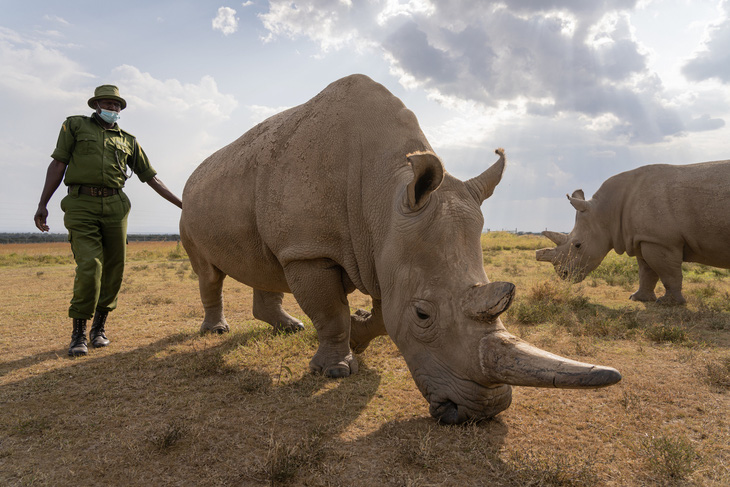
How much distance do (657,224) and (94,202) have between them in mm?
7928

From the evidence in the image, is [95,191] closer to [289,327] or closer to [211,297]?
[211,297]

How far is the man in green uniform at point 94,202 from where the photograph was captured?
432 cm

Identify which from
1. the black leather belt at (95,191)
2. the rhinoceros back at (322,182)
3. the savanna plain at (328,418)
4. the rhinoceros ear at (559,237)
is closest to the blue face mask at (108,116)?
the black leather belt at (95,191)

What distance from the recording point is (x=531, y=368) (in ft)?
6.37

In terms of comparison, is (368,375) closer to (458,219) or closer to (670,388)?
(458,219)

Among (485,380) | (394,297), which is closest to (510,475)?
(485,380)

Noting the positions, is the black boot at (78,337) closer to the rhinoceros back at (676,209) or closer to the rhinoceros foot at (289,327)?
the rhinoceros foot at (289,327)

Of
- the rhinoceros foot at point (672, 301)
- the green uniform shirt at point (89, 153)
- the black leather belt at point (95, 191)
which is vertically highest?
the green uniform shirt at point (89, 153)

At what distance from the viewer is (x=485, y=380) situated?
2.21 meters

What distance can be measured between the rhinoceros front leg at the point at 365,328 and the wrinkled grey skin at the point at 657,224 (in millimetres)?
4591

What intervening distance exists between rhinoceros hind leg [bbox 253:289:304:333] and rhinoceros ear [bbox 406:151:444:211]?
309 centimetres

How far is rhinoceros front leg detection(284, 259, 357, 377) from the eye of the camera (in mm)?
3398

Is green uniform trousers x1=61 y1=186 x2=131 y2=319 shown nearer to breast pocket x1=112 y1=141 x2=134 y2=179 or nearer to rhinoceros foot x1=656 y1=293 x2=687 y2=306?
breast pocket x1=112 y1=141 x2=134 y2=179

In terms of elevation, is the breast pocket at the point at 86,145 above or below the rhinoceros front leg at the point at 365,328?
above
